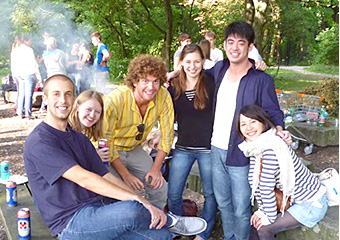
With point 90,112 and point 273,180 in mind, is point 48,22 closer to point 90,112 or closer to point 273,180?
point 90,112

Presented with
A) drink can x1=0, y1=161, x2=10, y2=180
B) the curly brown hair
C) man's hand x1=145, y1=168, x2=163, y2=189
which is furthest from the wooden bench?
the curly brown hair

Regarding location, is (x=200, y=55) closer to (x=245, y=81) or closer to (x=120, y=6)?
(x=245, y=81)

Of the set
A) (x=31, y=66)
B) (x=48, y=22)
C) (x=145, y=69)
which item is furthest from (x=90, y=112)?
(x=48, y=22)

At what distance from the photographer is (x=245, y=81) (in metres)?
3.02

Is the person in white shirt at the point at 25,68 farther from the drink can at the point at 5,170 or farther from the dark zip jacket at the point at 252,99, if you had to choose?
the dark zip jacket at the point at 252,99

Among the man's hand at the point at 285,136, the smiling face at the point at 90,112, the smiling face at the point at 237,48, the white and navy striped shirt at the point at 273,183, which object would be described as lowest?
the white and navy striped shirt at the point at 273,183

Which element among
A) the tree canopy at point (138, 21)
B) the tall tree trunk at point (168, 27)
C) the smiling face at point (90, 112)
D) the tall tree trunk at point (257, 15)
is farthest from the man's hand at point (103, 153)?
the tall tree trunk at point (168, 27)

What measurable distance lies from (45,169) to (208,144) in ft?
4.71

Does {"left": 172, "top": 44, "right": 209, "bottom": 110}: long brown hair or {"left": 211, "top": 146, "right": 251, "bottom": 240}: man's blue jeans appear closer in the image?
{"left": 211, "top": 146, "right": 251, "bottom": 240}: man's blue jeans

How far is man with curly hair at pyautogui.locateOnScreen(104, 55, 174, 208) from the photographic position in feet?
10.6

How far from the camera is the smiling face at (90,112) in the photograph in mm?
3199

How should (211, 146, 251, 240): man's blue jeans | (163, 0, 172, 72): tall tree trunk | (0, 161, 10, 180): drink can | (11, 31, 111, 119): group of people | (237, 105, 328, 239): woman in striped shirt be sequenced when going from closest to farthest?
(237, 105, 328, 239): woman in striped shirt, (211, 146, 251, 240): man's blue jeans, (0, 161, 10, 180): drink can, (11, 31, 111, 119): group of people, (163, 0, 172, 72): tall tree trunk

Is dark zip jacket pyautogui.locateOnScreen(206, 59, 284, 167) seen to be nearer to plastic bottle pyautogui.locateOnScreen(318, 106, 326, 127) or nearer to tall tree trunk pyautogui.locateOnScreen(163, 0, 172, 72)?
plastic bottle pyautogui.locateOnScreen(318, 106, 326, 127)

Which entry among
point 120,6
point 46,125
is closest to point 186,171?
point 46,125
